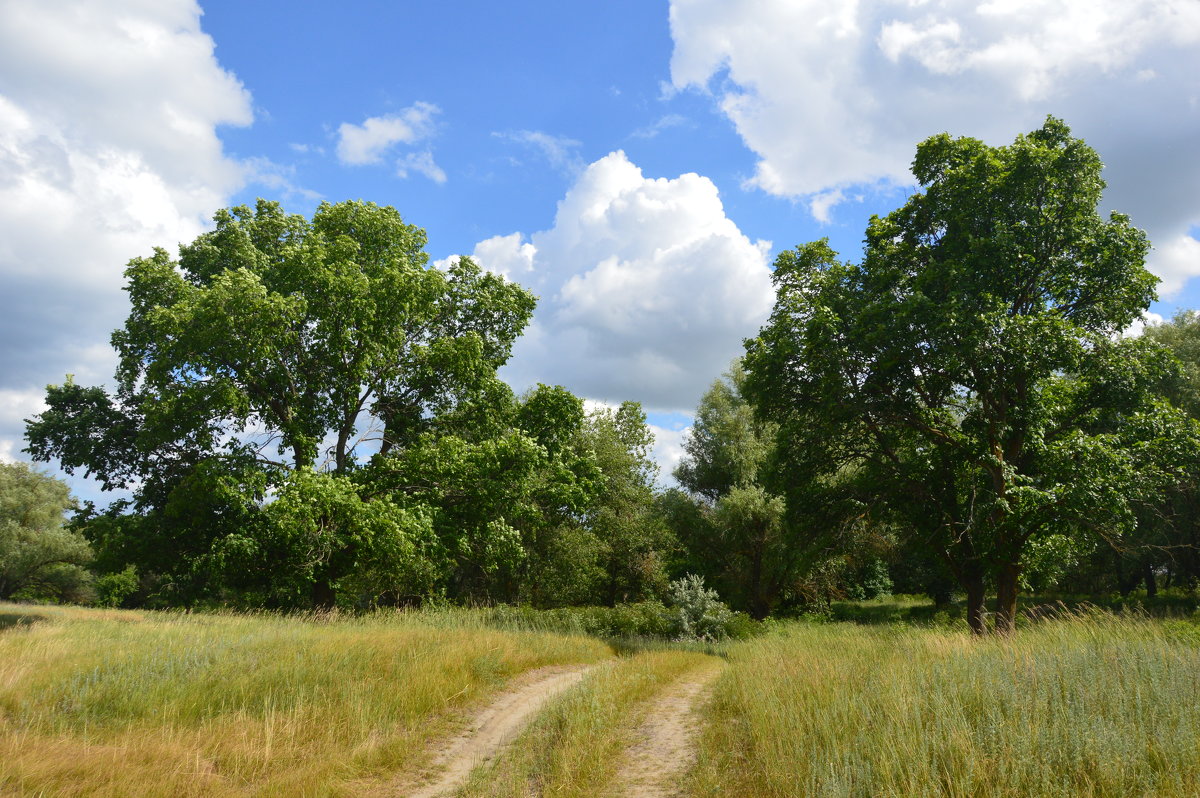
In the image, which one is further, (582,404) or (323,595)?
(582,404)

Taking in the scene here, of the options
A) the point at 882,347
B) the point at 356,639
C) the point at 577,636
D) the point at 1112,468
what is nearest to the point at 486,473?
the point at 577,636

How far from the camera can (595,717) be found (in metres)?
9.11

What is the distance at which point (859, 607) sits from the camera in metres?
41.8

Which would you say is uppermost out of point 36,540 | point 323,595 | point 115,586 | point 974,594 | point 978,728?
point 36,540

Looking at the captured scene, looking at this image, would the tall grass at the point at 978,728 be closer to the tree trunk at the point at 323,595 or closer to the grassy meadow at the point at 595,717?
the grassy meadow at the point at 595,717

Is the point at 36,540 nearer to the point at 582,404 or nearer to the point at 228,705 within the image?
the point at 582,404

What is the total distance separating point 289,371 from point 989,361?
63.7ft

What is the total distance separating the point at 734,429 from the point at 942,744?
3160 cm

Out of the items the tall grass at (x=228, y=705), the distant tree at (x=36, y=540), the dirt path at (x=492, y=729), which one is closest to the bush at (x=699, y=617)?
the dirt path at (x=492, y=729)

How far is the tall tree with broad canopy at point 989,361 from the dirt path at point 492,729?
10202mm

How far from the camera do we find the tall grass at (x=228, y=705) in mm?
6535

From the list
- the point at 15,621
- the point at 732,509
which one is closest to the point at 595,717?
the point at 15,621

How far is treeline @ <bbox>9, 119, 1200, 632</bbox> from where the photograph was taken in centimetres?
1575

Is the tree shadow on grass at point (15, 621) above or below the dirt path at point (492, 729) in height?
above
